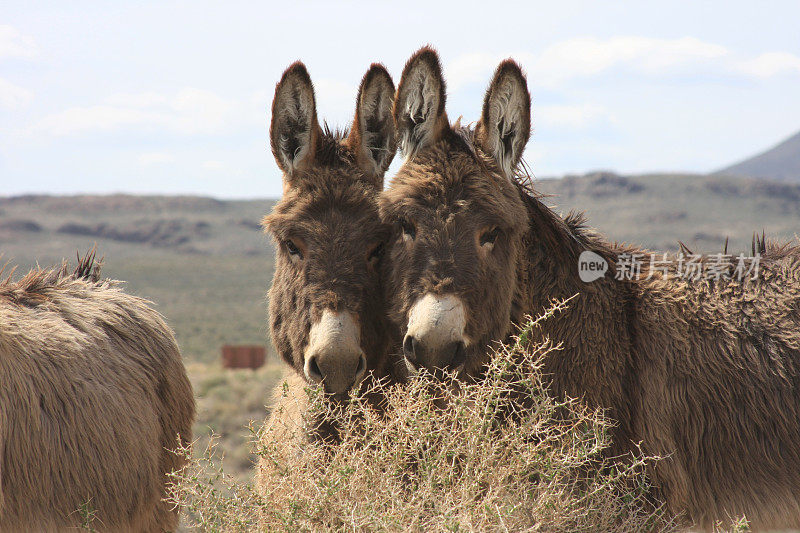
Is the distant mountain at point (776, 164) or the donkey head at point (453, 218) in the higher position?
the distant mountain at point (776, 164)

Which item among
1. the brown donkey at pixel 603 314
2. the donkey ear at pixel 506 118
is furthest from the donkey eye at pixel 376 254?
the donkey ear at pixel 506 118

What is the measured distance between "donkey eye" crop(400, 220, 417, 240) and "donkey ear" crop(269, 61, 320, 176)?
87cm

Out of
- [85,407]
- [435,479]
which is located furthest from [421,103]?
[85,407]

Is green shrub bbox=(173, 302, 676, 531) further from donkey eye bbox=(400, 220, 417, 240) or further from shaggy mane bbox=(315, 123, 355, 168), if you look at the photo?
shaggy mane bbox=(315, 123, 355, 168)

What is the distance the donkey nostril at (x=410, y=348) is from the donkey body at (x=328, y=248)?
394 mm

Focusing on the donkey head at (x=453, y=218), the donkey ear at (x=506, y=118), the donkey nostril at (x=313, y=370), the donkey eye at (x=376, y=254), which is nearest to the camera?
the donkey head at (x=453, y=218)

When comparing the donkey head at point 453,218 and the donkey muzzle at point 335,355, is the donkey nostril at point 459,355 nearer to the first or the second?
the donkey head at point 453,218

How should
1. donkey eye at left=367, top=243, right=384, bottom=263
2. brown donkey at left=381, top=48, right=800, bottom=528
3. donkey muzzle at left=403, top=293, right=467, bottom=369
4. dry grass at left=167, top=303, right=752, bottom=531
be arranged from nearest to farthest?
dry grass at left=167, top=303, right=752, bottom=531, donkey muzzle at left=403, top=293, right=467, bottom=369, brown donkey at left=381, top=48, right=800, bottom=528, donkey eye at left=367, top=243, right=384, bottom=263

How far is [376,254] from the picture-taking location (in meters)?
4.19

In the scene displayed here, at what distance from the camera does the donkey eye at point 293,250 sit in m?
4.17

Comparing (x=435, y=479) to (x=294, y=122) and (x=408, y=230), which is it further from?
(x=294, y=122)

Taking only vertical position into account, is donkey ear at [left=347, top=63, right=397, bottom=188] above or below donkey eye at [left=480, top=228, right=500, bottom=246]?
above

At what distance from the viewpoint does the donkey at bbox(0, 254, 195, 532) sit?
3.75 meters

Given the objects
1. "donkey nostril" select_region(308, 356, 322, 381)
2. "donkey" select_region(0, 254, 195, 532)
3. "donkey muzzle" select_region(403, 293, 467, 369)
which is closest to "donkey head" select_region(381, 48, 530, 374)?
"donkey muzzle" select_region(403, 293, 467, 369)
